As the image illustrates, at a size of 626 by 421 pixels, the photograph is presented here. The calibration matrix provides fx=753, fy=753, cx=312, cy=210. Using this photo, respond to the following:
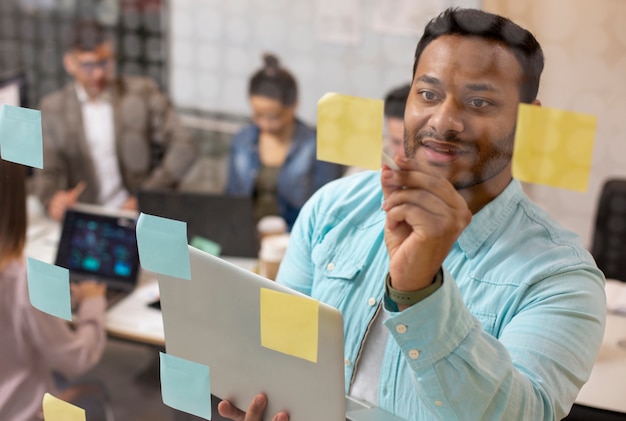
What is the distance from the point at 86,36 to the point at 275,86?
666 mm

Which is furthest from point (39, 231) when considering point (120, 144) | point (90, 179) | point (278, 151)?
point (278, 151)

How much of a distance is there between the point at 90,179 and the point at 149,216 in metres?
1.46

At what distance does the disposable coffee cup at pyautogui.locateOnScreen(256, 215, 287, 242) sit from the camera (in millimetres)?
1946

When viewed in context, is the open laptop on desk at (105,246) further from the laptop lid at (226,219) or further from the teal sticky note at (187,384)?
the teal sticky note at (187,384)

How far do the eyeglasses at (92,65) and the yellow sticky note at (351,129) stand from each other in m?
1.45

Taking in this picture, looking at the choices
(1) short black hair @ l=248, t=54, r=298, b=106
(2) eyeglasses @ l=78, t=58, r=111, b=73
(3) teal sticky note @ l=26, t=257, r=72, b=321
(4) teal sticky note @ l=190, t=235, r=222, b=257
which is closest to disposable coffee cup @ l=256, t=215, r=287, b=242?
(4) teal sticky note @ l=190, t=235, r=222, b=257

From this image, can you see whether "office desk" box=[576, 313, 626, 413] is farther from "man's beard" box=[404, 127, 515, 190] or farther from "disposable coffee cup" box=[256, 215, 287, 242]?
"disposable coffee cup" box=[256, 215, 287, 242]

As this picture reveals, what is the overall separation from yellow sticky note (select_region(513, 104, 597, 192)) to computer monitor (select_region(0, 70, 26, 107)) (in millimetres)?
1287

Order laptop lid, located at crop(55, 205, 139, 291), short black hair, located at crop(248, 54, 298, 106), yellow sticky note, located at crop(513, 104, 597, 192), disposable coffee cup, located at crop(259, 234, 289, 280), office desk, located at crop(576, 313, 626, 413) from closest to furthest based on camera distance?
yellow sticky note, located at crop(513, 104, 597, 192) → office desk, located at crop(576, 313, 626, 413) → disposable coffee cup, located at crop(259, 234, 289, 280) → laptop lid, located at crop(55, 205, 139, 291) → short black hair, located at crop(248, 54, 298, 106)

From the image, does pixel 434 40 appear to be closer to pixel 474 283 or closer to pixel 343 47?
pixel 474 283

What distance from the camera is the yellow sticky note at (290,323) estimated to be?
2.59ft

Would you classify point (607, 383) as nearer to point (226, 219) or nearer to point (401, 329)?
point (401, 329)

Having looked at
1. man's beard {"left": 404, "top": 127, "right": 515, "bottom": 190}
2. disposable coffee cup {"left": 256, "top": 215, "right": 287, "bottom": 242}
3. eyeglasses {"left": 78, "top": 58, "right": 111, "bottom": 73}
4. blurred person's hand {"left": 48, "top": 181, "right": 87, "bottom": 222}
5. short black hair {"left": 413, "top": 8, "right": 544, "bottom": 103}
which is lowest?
blurred person's hand {"left": 48, "top": 181, "right": 87, "bottom": 222}

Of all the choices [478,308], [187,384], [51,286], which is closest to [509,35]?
[478,308]
